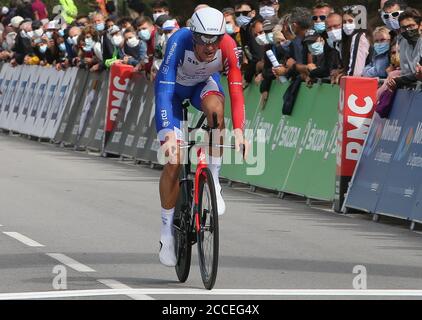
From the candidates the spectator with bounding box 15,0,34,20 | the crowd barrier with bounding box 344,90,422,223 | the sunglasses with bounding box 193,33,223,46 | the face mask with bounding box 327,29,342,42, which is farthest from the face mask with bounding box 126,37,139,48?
the sunglasses with bounding box 193,33,223,46

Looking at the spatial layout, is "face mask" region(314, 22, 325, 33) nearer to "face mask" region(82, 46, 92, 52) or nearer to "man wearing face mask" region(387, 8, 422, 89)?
"man wearing face mask" region(387, 8, 422, 89)

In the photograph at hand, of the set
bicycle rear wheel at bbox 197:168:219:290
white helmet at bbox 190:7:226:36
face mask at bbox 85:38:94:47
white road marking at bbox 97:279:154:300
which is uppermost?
white helmet at bbox 190:7:226:36

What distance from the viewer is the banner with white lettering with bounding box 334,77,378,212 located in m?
16.6

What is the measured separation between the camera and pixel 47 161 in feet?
77.9

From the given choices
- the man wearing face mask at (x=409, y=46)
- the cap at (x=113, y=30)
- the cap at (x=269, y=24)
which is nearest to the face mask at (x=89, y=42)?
the cap at (x=113, y=30)

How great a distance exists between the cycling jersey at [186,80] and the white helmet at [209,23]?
31cm

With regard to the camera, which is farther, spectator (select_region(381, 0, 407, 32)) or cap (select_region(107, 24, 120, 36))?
cap (select_region(107, 24, 120, 36))

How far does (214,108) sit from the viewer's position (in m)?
10.3

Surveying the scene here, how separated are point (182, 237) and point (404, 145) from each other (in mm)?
5604

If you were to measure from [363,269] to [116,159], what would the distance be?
45.1ft

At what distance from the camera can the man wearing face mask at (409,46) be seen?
15594mm

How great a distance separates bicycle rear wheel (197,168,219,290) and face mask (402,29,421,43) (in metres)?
6.18

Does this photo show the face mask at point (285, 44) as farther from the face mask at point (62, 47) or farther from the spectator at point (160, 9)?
the face mask at point (62, 47)
